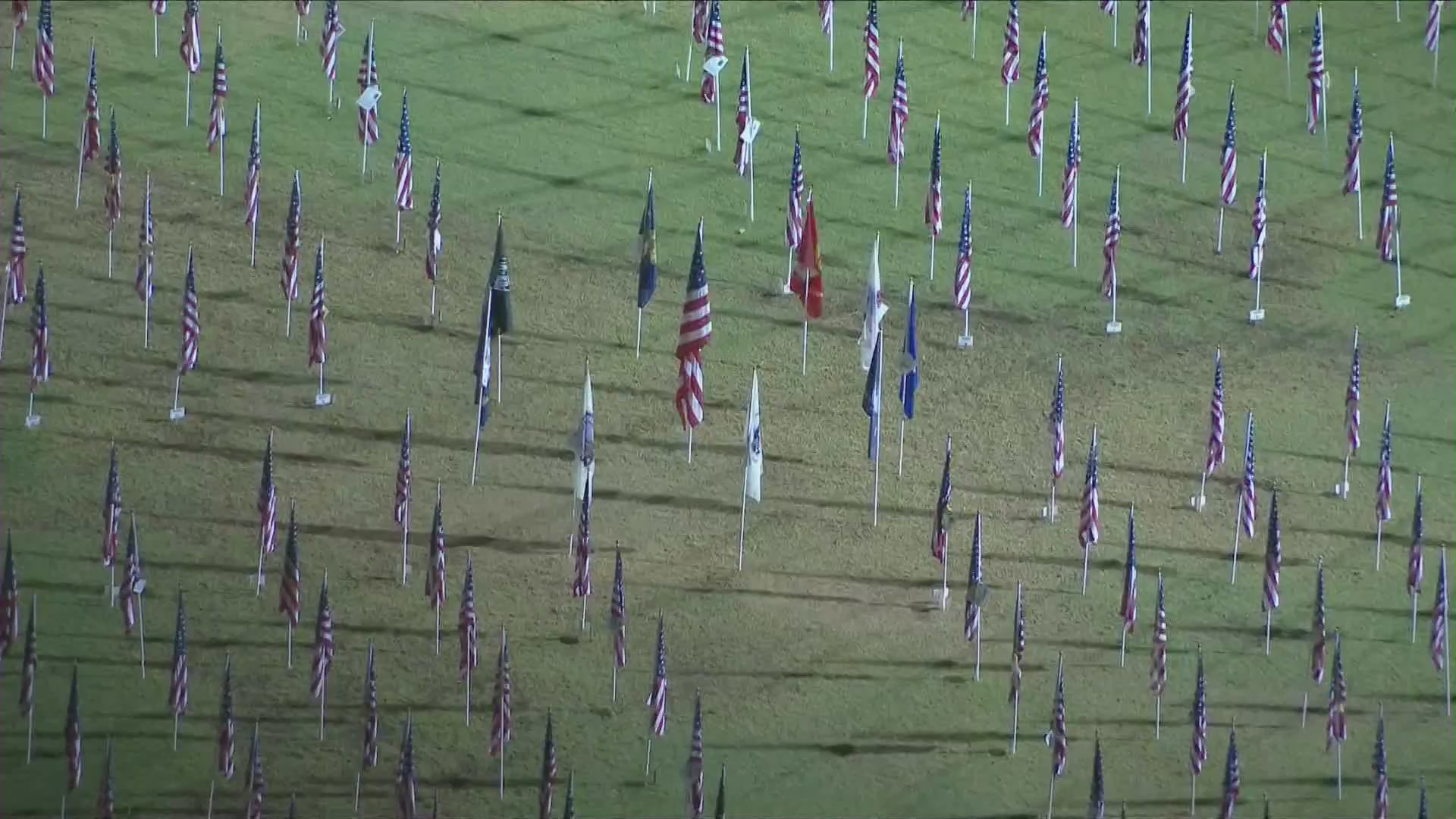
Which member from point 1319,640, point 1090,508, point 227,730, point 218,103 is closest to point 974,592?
point 1090,508

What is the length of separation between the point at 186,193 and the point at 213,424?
2.90 meters

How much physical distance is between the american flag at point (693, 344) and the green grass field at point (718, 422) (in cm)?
196

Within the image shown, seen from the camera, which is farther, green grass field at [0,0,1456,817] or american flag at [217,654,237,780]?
green grass field at [0,0,1456,817]

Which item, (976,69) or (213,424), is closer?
(213,424)

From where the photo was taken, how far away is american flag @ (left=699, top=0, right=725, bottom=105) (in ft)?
108

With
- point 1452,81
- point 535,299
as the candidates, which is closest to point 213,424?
point 535,299

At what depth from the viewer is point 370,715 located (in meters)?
31.0

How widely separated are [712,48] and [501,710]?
26.8 ft

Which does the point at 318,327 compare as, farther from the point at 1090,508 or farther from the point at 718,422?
the point at 1090,508

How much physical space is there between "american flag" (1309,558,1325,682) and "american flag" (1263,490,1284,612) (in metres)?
0.48

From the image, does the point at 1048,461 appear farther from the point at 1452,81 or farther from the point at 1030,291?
the point at 1452,81

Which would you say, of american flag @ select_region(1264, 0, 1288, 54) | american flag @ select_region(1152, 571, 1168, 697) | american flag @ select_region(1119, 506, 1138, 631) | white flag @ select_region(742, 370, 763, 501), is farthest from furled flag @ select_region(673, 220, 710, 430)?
american flag @ select_region(1264, 0, 1288, 54)

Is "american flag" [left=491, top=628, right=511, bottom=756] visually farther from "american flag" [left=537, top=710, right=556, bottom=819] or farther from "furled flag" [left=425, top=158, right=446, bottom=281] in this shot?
"furled flag" [left=425, top=158, right=446, bottom=281]

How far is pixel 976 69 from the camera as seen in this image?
1371 inches
